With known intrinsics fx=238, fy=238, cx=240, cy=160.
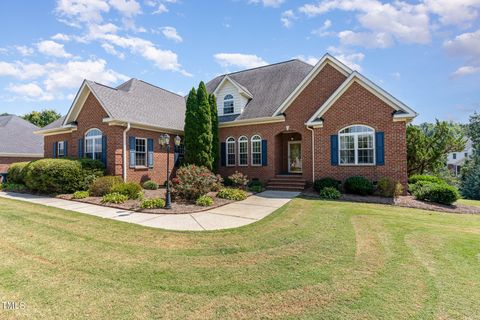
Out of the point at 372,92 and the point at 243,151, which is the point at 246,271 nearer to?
the point at 372,92

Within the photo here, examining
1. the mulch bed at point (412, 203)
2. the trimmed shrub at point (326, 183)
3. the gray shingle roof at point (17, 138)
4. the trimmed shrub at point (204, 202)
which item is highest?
the gray shingle roof at point (17, 138)

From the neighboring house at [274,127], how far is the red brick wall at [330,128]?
4cm

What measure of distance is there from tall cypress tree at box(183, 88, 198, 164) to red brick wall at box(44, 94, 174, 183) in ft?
7.46

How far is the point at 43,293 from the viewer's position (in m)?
3.37

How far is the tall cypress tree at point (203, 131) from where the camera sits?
14102mm

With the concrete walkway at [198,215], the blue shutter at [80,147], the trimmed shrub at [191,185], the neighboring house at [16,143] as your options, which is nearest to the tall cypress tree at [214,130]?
the trimmed shrub at [191,185]

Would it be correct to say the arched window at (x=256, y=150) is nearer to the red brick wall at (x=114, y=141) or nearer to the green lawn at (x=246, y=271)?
the red brick wall at (x=114, y=141)

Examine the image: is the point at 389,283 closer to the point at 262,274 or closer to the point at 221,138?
the point at 262,274

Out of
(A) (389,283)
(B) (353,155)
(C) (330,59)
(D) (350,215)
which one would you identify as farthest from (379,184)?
(A) (389,283)

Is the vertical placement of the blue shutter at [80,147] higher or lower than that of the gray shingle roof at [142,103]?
lower

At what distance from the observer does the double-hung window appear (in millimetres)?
14164

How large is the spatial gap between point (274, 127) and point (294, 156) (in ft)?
8.76

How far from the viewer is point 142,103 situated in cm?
1603

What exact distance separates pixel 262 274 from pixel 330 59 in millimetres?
13185
